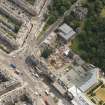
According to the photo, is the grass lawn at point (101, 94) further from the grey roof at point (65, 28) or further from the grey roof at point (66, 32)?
the grey roof at point (65, 28)

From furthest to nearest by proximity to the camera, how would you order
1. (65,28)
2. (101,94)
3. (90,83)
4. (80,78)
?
(65,28) → (80,78) → (101,94) → (90,83)

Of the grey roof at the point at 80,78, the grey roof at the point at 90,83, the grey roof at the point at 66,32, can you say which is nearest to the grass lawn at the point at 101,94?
the grey roof at the point at 90,83

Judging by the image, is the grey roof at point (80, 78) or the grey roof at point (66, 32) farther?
the grey roof at point (66, 32)

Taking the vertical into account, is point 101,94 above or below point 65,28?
below

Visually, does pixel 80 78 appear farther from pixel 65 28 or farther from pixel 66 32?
pixel 65 28

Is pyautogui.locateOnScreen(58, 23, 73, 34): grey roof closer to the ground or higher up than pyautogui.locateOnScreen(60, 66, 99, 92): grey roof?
higher up

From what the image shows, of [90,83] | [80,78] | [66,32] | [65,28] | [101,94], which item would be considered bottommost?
[80,78]

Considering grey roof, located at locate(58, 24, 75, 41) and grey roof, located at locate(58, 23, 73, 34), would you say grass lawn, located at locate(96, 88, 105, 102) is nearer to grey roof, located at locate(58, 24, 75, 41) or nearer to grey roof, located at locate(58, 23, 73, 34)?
grey roof, located at locate(58, 24, 75, 41)

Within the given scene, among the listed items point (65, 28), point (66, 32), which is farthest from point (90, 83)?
point (65, 28)

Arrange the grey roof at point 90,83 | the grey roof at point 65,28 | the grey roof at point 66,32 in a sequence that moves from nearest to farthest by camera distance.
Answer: the grey roof at point 90,83
the grey roof at point 66,32
the grey roof at point 65,28

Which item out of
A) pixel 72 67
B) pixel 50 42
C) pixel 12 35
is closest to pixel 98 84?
pixel 72 67

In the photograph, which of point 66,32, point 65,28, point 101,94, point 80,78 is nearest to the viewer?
point 101,94

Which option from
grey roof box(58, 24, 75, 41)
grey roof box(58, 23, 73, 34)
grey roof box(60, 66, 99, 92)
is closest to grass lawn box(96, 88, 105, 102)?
grey roof box(60, 66, 99, 92)
